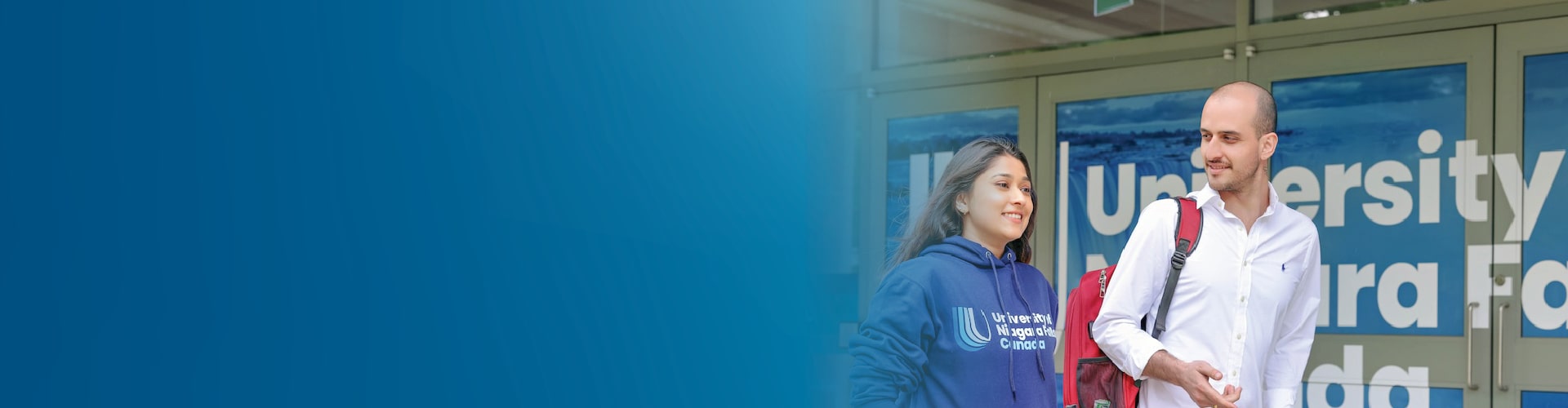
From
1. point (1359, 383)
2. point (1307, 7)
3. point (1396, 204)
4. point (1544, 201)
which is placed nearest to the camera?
point (1544, 201)

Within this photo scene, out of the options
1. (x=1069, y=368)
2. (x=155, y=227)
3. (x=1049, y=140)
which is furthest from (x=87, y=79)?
(x=1049, y=140)

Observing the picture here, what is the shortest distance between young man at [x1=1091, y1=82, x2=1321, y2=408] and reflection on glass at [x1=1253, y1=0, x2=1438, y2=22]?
3.36 metres

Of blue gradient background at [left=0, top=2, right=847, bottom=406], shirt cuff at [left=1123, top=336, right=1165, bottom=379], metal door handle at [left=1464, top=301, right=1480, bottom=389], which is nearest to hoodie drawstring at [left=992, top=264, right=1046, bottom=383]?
shirt cuff at [left=1123, top=336, right=1165, bottom=379]

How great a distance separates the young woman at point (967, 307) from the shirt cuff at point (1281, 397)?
0.66m

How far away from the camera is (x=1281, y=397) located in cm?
310

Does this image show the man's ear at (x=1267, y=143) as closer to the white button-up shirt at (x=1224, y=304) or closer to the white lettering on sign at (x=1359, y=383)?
the white button-up shirt at (x=1224, y=304)

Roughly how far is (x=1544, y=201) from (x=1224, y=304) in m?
3.35

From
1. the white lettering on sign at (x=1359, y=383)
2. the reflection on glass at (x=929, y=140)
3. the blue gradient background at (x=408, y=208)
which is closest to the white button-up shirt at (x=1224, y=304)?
the blue gradient background at (x=408, y=208)

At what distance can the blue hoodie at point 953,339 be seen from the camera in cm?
233

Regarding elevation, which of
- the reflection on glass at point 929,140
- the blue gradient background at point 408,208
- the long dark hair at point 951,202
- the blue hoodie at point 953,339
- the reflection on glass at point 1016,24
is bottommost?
the blue gradient background at point 408,208

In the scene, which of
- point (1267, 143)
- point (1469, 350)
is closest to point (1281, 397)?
point (1267, 143)

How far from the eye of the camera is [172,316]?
27.9 inches

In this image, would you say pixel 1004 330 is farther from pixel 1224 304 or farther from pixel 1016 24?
pixel 1016 24

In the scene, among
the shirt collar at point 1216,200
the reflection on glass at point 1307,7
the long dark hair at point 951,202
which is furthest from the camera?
the reflection on glass at point 1307,7
